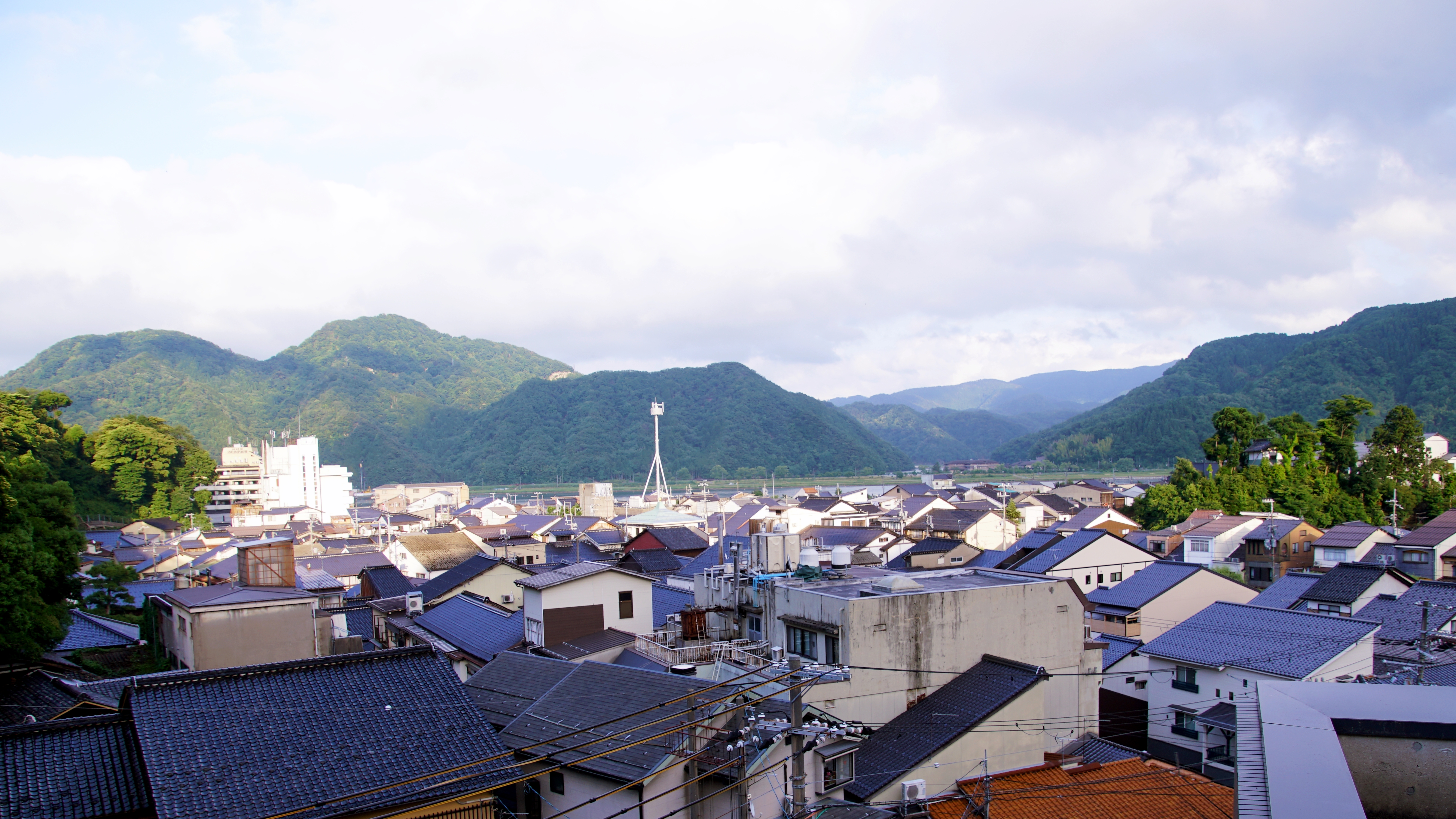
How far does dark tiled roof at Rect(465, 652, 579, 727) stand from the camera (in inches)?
403

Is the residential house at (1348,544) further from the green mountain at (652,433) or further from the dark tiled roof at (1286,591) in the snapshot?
the green mountain at (652,433)

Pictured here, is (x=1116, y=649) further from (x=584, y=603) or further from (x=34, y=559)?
(x=34, y=559)

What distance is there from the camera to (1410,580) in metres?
20.2

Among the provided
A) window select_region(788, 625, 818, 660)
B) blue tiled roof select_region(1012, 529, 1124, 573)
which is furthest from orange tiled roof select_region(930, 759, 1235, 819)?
blue tiled roof select_region(1012, 529, 1124, 573)

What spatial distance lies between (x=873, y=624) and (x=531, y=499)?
83633 millimetres

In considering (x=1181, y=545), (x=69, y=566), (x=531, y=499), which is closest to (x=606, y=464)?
(x=531, y=499)

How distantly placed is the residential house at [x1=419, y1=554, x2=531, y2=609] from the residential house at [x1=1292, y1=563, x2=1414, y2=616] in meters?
19.6

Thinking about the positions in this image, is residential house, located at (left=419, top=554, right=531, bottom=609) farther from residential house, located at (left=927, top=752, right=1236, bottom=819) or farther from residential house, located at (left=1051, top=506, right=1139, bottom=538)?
residential house, located at (left=1051, top=506, right=1139, bottom=538)

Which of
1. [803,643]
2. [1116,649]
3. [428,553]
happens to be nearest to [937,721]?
[803,643]

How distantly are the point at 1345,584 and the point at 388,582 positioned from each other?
83.0 feet

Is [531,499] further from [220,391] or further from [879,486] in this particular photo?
[220,391]

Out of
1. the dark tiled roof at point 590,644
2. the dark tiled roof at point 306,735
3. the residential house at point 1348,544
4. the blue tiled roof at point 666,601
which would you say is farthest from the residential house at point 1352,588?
the dark tiled roof at point 306,735

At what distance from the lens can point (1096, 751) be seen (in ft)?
39.3

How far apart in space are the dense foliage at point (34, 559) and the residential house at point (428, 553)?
13.3 metres
